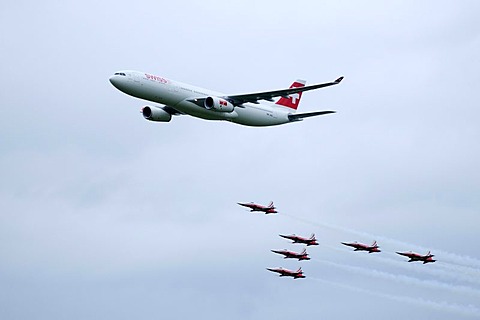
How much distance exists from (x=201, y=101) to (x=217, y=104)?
1.75 meters

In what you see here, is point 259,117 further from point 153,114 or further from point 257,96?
point 153,114

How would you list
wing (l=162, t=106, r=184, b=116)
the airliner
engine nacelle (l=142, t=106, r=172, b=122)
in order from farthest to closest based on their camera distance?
wing (l=162, t=106, r=184, b=116) < engine nacelle (l=142, t=106, r=172, b=122) < the airliner

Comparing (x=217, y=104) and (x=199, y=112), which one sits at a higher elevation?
(x=217, y=104)

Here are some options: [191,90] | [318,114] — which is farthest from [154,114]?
[318,114]

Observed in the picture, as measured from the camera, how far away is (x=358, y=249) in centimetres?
13888

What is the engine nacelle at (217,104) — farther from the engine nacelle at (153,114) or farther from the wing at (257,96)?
the engine nacelle at (153,114)

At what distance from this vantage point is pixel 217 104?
430 feet

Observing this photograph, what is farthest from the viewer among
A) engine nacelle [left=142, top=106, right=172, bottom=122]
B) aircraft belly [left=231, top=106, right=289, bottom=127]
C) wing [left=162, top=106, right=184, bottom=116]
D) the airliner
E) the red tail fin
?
the red tail fin

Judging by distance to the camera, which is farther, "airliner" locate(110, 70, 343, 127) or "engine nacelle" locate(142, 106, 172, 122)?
"engine nacelle" locate(142, 106, 172, 122)

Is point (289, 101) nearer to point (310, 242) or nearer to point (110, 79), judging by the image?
point (310, 242)

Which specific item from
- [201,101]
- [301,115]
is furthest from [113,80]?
[301,115]

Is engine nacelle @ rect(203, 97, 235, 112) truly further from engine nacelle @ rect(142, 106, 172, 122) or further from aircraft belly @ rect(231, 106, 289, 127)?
engine nacelle @ rect(142, 106, 172, 122)

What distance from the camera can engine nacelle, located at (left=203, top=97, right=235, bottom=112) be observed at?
13062 centimetres

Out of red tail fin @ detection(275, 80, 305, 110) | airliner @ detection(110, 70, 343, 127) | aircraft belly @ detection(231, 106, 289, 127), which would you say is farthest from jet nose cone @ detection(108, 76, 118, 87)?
red tail fin @ detection(275, 80, 305, 110)
